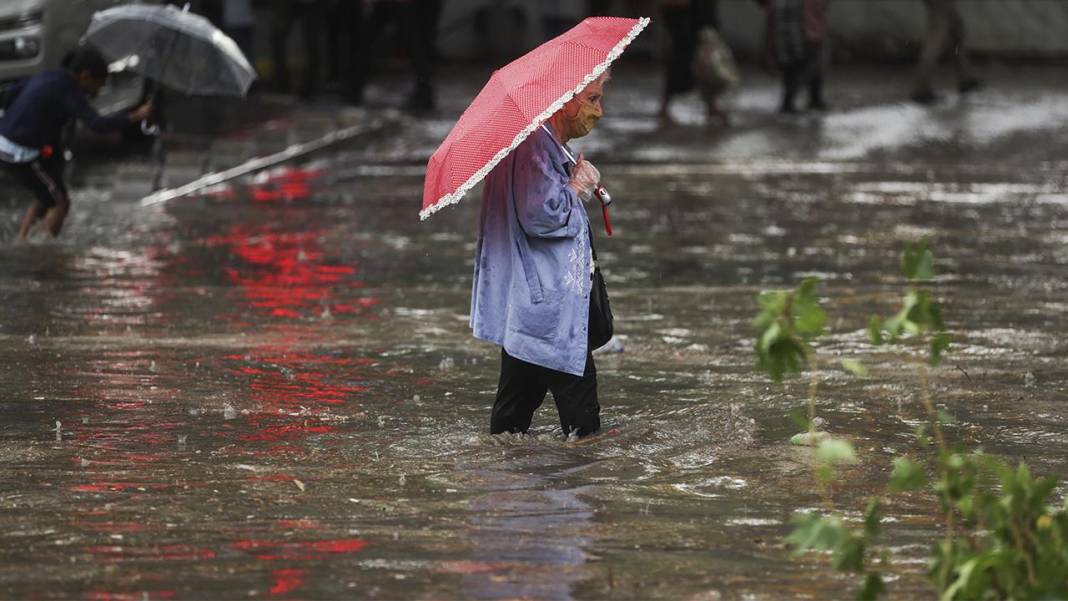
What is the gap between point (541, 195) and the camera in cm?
707

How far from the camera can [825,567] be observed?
5938 millimetres

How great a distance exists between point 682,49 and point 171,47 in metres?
8.38

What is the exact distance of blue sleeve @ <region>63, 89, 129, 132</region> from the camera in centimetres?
1303

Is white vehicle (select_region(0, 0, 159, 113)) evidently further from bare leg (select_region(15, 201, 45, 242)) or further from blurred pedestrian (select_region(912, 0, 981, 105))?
blurred pedestrian (select_region(912, 0, 981, 105))

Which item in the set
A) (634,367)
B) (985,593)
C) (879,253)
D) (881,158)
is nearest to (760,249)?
(879,253)

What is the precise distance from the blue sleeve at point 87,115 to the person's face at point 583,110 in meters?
6.46

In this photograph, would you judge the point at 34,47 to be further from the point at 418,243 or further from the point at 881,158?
the point at 881,158

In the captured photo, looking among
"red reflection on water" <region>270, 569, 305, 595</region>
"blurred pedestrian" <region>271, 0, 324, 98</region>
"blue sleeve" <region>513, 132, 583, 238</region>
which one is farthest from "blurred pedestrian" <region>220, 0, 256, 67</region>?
"red reflection on water" <region>270, 569, 305, 595</region>

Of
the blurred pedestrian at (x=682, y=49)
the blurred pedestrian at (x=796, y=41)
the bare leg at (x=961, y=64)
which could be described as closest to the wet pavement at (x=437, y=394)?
the blurred pedestrian at (x=682, y=49)

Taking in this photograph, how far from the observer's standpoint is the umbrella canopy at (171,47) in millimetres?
14344

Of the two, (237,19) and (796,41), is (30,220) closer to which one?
(237,19)

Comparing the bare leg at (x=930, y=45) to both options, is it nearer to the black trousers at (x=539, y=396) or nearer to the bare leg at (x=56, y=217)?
the bare leg at (x=56, y=217)

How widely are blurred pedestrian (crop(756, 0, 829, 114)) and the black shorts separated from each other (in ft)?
32.8

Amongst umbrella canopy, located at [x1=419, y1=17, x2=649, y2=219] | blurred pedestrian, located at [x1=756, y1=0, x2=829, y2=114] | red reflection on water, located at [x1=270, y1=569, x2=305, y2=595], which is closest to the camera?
red reflection on water, located at [x1=270, y1=569, x2=305, y2=595]
